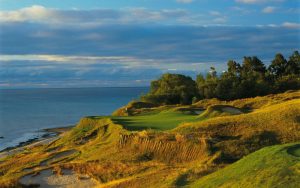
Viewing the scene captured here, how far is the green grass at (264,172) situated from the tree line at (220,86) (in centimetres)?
5909

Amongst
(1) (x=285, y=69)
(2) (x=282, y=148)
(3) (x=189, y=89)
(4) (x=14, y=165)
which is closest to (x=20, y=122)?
(3) (x=189, y=89)

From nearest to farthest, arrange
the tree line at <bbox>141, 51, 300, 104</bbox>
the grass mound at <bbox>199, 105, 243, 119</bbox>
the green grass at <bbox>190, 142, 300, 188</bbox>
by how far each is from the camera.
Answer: the green grass at <bbox>190, 142, 300, 188</bbox>, the grass mound at <bbox>199, 105, 243, 119</bbox>, the tree line at <bbox>141, 51, 300, 104</bbox>

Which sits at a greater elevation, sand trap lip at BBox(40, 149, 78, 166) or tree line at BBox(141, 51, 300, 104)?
tree line at BBox(141, 51, 300, 104)

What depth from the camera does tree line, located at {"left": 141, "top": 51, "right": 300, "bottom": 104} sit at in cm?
7969

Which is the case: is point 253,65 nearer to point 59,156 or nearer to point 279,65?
point 279,65

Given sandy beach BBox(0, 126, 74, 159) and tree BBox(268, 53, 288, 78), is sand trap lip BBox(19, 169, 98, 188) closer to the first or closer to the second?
sandy beach BBox(0, 126, 74, 159)

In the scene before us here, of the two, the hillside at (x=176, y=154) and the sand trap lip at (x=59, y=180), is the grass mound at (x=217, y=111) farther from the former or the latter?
the sand trap lip at (x=59, y=180)

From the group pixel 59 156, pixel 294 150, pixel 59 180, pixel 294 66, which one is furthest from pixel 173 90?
pixel 294 150

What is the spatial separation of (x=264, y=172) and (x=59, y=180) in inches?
414

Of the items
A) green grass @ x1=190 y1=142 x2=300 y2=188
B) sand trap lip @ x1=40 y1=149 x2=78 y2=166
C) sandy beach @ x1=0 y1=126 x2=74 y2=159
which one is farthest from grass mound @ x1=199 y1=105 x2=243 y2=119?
sandy beach @ x1=0 y1=126 x2=74 y2=159

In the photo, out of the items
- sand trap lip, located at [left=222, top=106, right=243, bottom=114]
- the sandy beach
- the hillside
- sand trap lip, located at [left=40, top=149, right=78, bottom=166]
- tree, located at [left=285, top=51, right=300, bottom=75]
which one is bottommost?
the sandy beach

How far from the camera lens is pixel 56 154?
29.9m

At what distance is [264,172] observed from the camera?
46.7 feet

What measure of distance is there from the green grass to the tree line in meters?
59.1
